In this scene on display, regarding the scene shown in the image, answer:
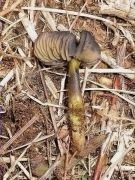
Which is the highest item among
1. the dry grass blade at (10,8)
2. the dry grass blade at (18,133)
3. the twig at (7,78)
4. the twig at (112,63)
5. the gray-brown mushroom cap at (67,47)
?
the dry grass blade at (10,8)

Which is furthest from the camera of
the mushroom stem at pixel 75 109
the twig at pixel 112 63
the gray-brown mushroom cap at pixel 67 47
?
the twig at pixel 112 63

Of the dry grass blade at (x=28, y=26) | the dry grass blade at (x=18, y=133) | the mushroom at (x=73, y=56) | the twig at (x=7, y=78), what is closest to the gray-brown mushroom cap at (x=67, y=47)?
the mushroom at (x=73, y=56)

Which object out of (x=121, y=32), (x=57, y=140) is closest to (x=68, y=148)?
(x=57, y=140)

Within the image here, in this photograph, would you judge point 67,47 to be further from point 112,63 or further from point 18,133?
point 18,133

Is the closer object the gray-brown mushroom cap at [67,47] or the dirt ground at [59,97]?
the gray-brown mushroom cap at [67,47]

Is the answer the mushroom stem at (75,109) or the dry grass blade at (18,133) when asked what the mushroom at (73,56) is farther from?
the dry grass blade at (18,133)

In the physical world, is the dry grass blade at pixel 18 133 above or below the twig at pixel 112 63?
below

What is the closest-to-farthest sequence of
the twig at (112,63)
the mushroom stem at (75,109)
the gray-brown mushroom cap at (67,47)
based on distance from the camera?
the gray-brown mushroom cap at (67,47)
the mushroom stem at (75,109)
the twig at (112,63)

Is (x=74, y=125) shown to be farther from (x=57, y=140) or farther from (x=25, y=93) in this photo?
(x=25, y=93)
